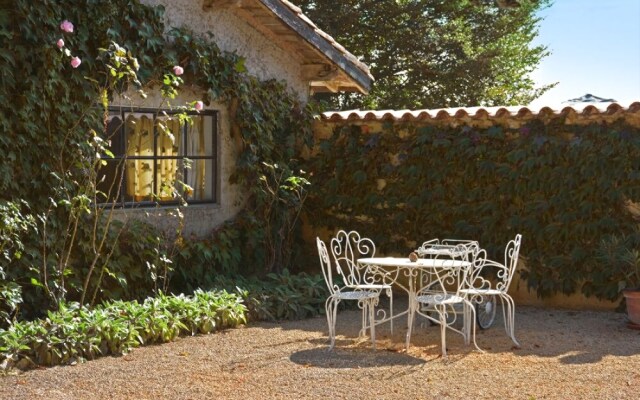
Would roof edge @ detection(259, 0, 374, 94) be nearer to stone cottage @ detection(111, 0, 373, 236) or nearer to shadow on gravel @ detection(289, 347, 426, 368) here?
stone cottage @ detection(111, 0, 373, 236)

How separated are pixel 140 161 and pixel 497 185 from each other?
157 inches

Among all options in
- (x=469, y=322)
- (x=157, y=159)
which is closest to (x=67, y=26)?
(x=157, y=159)

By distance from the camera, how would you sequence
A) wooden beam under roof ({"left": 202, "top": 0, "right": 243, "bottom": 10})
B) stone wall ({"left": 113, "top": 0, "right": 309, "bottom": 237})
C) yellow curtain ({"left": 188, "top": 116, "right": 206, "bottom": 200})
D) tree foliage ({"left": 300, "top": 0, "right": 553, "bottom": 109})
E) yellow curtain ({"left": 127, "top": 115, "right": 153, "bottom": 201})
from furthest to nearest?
tree foliage ({"left": 300, "top": 0, "right": 553, "bottom": 109})
yellow curtain ({"left": 188, "top": 116, "right": 206, "bottom": 200})
wooden beam under roof ({"left": 202, "top": 0, "right": 243, "bottom": 10})
stone wall ({"left": 113, "top": 0, "right": 309, "bottom": 237})
yellow curtain ({"left": 127, "top": 115, "right": 153, "bottom": 201})

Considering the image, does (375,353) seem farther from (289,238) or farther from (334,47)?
(334,47)

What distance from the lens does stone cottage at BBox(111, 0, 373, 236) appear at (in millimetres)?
9633

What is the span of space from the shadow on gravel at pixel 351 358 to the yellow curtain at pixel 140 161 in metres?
3.14

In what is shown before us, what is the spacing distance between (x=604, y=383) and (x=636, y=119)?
394 centimetres

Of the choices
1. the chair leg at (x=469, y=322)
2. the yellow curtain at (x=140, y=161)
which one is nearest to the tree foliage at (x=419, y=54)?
the yellow curtain at (x=140, y=161)

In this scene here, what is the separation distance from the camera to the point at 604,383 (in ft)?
20.8

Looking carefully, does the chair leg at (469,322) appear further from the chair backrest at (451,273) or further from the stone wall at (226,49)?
the stone wall at (226,49)

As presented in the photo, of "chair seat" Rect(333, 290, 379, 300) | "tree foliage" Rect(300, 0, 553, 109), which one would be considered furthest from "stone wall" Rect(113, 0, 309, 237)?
"tree foliage" Rect(300, 0, 553, 109)

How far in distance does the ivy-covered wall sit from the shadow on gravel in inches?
123

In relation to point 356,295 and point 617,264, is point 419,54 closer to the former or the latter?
point 617,264

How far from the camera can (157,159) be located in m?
9.81
